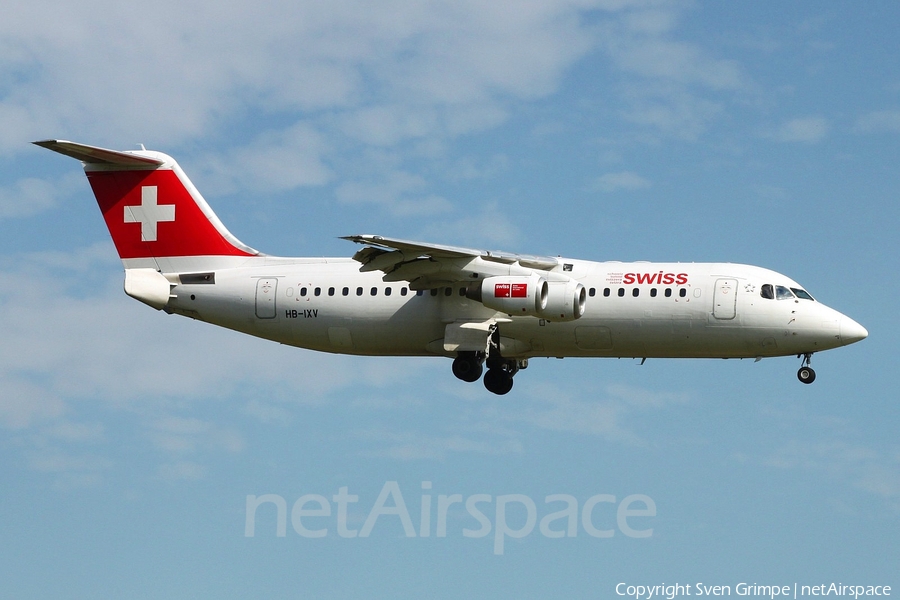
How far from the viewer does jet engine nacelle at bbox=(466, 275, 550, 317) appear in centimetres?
2241

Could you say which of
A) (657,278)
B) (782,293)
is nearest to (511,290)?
(657,278)

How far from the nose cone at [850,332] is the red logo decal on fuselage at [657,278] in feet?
9.98

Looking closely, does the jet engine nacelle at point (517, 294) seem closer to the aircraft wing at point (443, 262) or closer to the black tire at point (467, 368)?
the aircraft wing at point (443, 262)

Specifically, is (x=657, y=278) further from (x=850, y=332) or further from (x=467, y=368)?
(x=467, y=368)

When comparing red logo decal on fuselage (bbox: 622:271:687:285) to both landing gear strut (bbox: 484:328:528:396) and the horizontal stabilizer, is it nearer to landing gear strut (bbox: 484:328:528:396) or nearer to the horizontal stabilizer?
landing gear strut (bbox: 484:328:528:396)

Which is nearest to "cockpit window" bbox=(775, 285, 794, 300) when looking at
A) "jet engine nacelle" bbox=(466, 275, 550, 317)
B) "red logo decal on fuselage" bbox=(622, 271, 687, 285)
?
"red logo decal on fuselage" bbox=(622, 271, 687, 285)

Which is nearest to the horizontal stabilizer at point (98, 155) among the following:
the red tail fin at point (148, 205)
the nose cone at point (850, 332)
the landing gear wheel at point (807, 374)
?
the red tail fin at point (148, 205)

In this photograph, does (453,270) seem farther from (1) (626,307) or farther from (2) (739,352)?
(2) (739,352)

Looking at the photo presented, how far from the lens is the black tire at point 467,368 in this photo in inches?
950

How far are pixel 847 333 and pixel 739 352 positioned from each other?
200 cm

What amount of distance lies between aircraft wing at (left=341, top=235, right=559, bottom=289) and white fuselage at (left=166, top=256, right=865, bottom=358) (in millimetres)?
590

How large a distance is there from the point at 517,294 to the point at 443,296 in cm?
224

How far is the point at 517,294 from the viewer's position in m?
22.4

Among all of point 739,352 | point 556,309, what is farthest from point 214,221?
point 739,352
